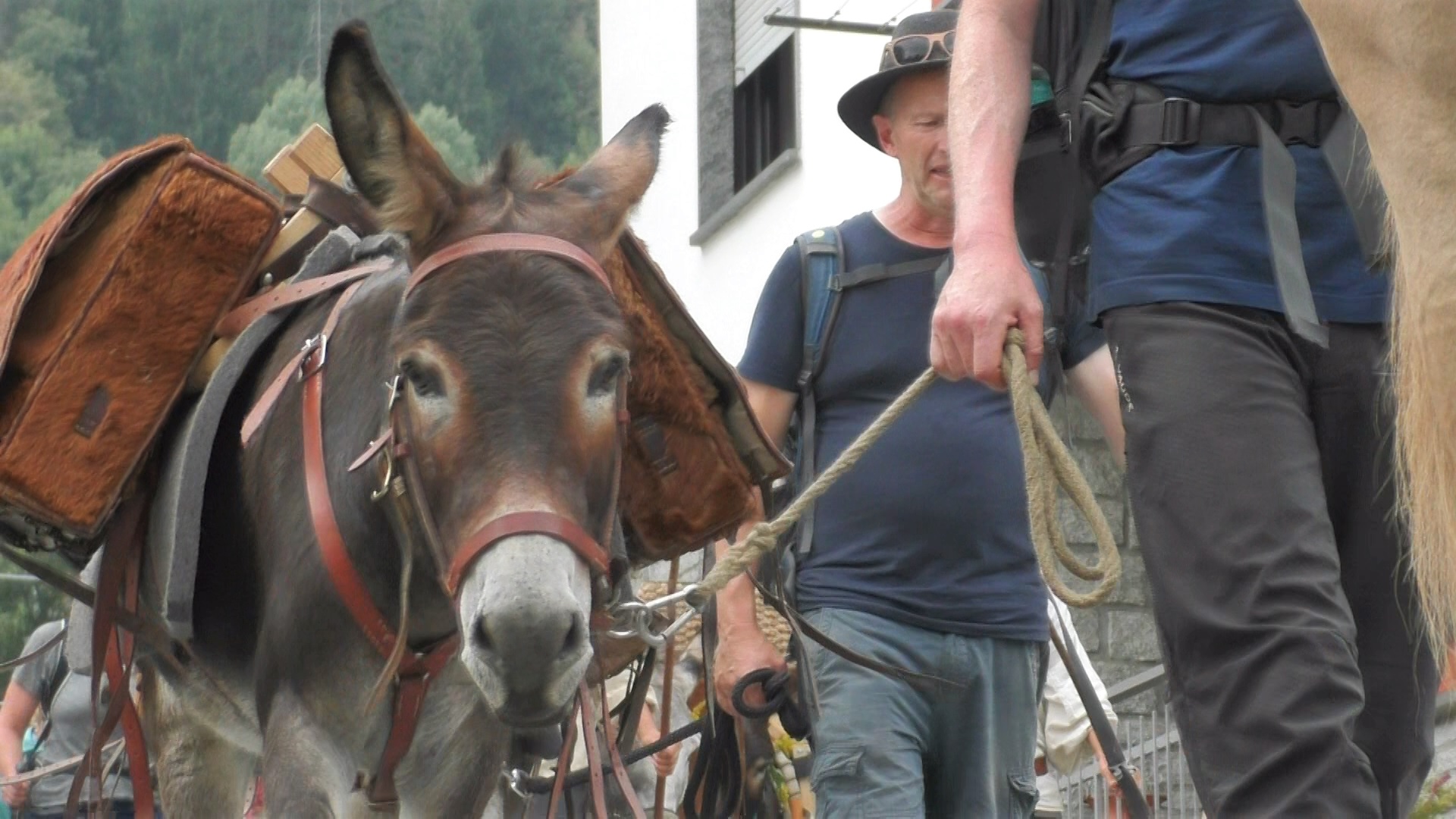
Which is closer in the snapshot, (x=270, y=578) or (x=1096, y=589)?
(x=1096, y=589)

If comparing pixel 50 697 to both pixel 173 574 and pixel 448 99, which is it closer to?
pixel 173 574

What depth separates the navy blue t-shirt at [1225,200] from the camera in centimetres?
286

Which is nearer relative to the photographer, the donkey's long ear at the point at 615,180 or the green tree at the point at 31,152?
the donkey's long ear at the point at 615,180

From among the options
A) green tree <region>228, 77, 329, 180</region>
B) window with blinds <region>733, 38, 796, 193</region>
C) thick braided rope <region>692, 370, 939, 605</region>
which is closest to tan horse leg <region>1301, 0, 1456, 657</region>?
thick braided rope <region>692, 370, 939, 605</region>

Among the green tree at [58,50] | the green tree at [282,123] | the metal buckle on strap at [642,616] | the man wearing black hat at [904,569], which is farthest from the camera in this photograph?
the green tree at [58,50]

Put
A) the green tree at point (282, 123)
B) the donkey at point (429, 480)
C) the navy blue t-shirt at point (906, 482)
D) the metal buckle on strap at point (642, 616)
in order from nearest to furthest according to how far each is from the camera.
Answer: the donkey at point (429, 480), the metal buckle on strap at point (642, 616), the navy blue t-shirt at point (906, 482), the green tree at point (282, 123)

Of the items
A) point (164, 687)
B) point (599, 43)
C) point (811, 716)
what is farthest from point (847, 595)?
point (599, 43)

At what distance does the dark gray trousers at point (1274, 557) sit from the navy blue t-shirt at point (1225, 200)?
37 mm

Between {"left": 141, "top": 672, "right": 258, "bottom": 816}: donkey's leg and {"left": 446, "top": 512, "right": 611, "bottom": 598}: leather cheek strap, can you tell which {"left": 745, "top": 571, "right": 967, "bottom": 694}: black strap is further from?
{"left": 141, "top": 672, "right": 258, "bottom": 816}: donkey's leg

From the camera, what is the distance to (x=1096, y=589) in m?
2.95

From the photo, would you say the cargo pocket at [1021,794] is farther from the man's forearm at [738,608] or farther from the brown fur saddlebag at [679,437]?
the brown fur saddlebag at [679,437]

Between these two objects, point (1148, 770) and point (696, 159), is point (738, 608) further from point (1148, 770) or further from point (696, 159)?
point (696, 159)

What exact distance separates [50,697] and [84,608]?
12.9ft

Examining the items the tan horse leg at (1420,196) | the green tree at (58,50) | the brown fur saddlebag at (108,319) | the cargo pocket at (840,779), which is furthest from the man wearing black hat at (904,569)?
→ the green tree at (58,50)
